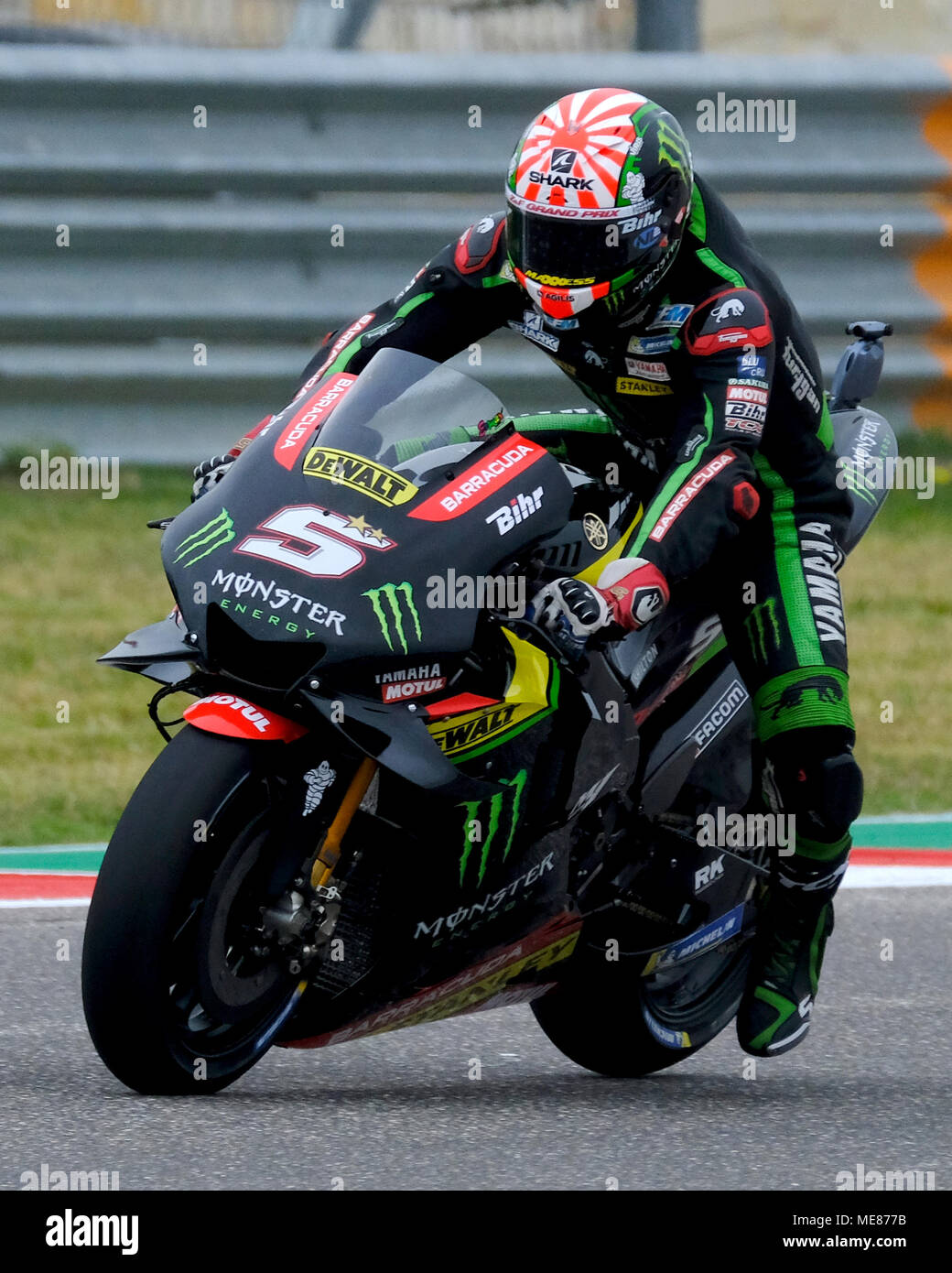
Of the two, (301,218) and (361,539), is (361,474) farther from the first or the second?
(301,218)

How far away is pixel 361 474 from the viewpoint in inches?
155

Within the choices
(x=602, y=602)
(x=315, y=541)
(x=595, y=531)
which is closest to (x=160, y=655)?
(x=315, y=541)

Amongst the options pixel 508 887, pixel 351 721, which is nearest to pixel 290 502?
pixel 351 721

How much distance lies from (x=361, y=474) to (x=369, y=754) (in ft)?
1.72

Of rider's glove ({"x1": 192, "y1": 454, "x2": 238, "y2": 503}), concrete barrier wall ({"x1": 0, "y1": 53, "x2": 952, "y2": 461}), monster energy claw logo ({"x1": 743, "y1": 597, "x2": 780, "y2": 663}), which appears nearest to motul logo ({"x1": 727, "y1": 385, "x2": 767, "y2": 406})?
monster energy claw logo ({"x1": 743, "y1": 597, "x2": 780, "y2": 663})

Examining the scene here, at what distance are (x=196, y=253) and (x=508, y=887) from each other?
595 centimetres

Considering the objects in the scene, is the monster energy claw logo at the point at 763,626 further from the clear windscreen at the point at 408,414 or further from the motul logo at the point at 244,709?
the motul logo at the point at 244,709

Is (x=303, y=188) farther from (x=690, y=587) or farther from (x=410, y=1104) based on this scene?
(x=410, y=1104)

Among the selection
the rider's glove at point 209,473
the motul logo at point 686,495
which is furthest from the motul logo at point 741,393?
the rider's glove at point 209,473

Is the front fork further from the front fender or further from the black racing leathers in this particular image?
the black racing leathers

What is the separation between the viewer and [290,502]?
12.8 feet

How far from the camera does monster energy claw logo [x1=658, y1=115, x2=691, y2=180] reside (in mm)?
4207

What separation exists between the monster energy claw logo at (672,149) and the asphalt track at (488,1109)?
5.77 feet

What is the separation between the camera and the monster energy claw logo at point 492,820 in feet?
12.9
